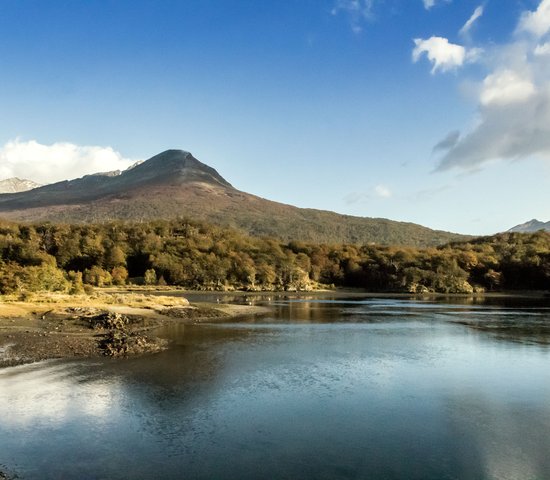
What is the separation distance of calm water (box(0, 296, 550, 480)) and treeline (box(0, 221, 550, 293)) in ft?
244

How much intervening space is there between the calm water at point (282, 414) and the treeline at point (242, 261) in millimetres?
74381

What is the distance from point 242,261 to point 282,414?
91.4 m

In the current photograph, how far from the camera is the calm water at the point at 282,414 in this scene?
1189 centimetres

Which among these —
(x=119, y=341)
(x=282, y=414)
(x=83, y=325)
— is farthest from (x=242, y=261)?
(x=282, y=414)

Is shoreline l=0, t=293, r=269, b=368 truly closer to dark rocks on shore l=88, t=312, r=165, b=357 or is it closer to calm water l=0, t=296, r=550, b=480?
dark rocks on shore l=88, t=312, r=165, b=357

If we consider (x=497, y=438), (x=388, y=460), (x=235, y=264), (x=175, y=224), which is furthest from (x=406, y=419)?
(x=175, y=224)

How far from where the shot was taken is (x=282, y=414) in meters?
16.2

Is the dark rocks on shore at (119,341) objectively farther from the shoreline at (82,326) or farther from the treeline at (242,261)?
the treeline at (242,261)

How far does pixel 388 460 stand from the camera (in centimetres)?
1232

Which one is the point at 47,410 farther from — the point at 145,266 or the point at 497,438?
the point at 145,266

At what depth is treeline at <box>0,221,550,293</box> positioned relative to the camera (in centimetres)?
10119

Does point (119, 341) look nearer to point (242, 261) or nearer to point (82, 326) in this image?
point (82, 326)

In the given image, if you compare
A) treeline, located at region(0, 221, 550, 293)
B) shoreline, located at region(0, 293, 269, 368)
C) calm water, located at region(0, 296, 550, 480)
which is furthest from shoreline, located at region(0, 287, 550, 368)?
treeline, located at region(0, 221, 550, 293)

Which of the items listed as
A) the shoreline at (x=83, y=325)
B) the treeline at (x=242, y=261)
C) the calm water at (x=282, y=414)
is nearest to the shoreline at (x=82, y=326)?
the shoreline at (x=83, y=325)
